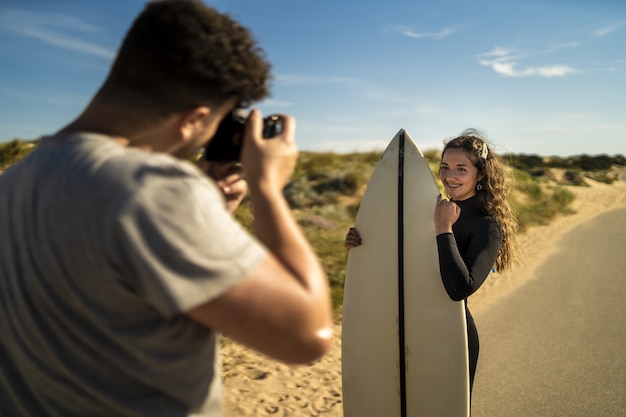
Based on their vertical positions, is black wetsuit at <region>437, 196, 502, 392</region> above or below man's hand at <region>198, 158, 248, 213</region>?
below

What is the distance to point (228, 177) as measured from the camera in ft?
4.25

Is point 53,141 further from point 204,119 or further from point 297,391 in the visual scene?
point 297,391

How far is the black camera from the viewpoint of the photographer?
3.51 feet

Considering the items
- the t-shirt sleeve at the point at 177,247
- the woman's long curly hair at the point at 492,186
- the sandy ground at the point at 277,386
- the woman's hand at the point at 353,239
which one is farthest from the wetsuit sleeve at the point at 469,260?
the sandy ground at the point at 277,386

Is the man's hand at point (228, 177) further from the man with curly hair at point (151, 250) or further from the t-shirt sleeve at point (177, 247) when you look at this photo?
the t-shirt sleeve at point (177, 247)

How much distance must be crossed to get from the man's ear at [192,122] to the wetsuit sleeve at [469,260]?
1704 mm

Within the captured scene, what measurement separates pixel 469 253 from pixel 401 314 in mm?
556

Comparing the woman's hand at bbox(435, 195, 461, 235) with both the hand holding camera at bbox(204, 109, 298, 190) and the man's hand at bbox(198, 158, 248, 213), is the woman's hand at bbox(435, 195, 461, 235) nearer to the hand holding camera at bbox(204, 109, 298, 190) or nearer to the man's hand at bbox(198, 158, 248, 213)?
the man's hand at bbox(198, 158, 248, 213)

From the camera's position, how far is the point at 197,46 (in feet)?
2.92

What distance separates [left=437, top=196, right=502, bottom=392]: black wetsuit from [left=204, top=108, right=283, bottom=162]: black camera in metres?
1.49

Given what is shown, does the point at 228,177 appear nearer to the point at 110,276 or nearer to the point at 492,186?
the point at 110,276

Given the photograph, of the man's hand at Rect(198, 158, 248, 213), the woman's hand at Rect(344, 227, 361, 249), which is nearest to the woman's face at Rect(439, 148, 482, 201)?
the woman's hand at Rect(344, 227, 361, 249)

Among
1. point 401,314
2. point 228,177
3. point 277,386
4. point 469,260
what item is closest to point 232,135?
point 228,177

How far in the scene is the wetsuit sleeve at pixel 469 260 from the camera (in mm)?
2379
